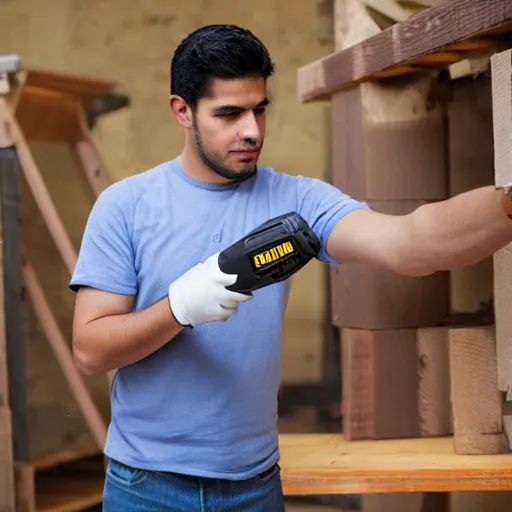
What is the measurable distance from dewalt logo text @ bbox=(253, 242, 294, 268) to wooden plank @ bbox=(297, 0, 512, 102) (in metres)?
0.57

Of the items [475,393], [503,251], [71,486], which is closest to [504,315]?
[503,251]

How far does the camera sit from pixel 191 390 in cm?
131

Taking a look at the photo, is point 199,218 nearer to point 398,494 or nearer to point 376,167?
point 376,167

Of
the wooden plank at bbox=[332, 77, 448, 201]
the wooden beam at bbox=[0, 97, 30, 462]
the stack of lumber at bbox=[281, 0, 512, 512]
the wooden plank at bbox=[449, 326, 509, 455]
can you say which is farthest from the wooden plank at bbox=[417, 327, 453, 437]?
the wooden beam at bbox=[0, 97, 30, 462]

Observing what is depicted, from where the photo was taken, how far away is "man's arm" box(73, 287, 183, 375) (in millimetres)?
1246

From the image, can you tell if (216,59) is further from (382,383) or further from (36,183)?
(36,183)

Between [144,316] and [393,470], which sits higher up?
[144,316]

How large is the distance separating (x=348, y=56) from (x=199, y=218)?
0.73 m

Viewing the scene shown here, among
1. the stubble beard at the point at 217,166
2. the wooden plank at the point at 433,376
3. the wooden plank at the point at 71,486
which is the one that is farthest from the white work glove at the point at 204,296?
the wooden plank at the point at 71,486

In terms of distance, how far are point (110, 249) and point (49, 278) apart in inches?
78.9

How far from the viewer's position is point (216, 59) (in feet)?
4.33

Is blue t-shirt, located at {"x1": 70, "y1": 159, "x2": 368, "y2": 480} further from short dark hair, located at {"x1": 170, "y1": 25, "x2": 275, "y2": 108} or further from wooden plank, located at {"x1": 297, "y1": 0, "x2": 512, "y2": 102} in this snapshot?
wooden plank, located at {"x1": 297, "y1": 0, "x2": 512, "y2": 102}

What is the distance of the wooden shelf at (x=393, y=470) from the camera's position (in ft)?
5.41

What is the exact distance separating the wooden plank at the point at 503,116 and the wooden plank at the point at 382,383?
2.45 ft
